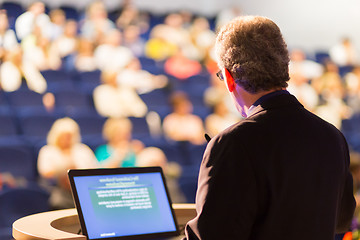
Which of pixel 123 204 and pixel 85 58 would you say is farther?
pixel 85 58

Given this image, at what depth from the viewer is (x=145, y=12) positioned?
8.55 meters

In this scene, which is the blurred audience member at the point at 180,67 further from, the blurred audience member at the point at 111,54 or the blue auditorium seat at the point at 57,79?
the blue auditorium seat at the point at 57,79

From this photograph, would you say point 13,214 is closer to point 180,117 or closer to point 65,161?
point 65,161

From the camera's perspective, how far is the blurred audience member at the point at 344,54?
8.12 meters

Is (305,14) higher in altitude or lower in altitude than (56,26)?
lower

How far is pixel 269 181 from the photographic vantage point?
3.59 feet

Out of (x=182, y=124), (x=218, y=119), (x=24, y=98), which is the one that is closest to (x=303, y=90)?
(x=218, y=119)

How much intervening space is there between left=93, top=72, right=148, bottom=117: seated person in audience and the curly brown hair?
161 inches

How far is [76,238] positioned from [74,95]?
3.99 m

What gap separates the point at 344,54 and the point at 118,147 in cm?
505

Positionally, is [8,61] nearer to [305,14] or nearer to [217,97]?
[217,97]

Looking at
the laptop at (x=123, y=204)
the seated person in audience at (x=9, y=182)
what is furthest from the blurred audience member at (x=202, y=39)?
the laptop at (x=123, y=204)

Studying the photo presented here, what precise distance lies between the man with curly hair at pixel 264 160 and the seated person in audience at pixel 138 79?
180 inches

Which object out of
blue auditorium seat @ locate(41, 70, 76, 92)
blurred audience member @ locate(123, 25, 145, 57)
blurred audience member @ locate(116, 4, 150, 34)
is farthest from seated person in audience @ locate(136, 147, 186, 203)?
blurred audience member @ locate(116, 4, 150, 34)
